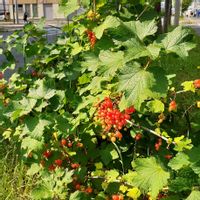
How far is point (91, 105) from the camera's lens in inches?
102

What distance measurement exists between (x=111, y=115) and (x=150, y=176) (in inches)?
14.7

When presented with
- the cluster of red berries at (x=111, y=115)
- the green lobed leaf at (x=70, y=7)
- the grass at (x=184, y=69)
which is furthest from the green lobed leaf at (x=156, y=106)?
the grass at (x=184, y=69)

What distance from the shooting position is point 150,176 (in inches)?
80.4

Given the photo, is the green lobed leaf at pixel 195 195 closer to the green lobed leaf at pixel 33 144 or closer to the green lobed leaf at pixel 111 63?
the green lobed leaf at pixel 111 63

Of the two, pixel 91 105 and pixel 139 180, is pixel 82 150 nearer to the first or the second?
pixel 91 105

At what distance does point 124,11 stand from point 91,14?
0.70 feet

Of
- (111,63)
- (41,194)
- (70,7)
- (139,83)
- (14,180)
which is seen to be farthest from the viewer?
(14,180)

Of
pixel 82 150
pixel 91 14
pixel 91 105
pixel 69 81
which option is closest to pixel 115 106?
pixel 91 105

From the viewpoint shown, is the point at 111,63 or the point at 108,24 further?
the point at 108,24

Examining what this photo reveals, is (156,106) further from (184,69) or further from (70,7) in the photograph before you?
(184,69)

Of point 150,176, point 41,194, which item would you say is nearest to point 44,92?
point 41,194

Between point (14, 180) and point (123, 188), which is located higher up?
point (123, 188)

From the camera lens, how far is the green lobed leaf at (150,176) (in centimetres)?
199

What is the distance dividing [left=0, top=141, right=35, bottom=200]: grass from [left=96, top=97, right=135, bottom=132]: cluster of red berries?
3.97 feet
